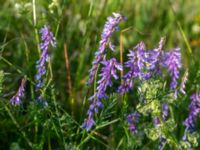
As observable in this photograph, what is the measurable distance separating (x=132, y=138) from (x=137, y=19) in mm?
2015

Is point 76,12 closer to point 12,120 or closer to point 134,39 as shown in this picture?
point 134,39

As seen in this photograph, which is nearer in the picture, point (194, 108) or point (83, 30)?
point (194, 108)

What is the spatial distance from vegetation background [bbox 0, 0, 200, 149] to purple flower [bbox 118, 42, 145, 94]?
0.15m

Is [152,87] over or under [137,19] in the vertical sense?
under

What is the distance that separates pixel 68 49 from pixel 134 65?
4.82ft

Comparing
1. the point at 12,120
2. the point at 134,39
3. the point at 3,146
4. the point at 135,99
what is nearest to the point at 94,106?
the point at 12,120

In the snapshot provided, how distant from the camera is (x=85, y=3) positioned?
11.8 ft

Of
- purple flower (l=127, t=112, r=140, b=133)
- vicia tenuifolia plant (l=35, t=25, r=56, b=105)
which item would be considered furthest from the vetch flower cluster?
vicia tenuifolia plant (l=35, t=25, r=56, b=105)

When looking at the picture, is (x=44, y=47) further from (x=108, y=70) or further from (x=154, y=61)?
(x=154, y=61)

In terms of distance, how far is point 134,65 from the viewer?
5.55 feet

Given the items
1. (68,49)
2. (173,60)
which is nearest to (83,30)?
(68,49)

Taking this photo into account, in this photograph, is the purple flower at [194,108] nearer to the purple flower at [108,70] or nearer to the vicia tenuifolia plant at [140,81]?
the vicia tenuifolia plant at [140,81]

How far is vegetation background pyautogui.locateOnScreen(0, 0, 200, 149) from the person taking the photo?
1847 mm

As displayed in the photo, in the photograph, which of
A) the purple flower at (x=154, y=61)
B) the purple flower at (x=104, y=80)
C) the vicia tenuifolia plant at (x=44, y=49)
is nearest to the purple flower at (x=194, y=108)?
the purple flower at (x=154, y=61)
